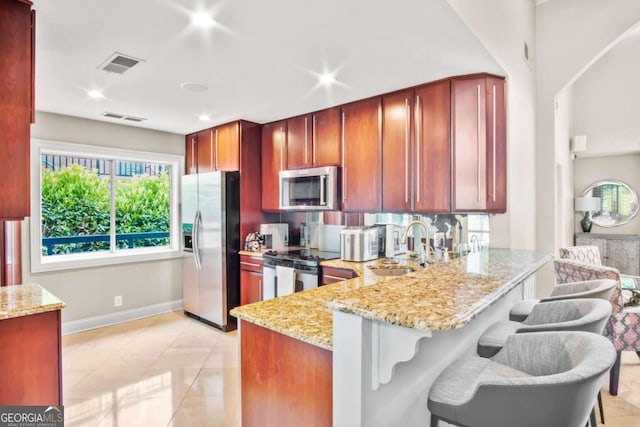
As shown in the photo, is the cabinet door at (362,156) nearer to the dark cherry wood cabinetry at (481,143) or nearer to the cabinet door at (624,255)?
the dark cherry wood cabinetry at (481,143)

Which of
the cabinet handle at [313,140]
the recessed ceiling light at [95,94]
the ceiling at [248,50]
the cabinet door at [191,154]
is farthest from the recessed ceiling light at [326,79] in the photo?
the cabinet door at [191,154]

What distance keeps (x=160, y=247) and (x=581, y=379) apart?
4.91 meters

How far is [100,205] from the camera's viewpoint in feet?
14.3

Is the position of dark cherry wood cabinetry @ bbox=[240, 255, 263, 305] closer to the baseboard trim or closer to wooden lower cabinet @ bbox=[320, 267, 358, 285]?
wooden lower cabinet @ bbox=[320, 267, 358, 285]

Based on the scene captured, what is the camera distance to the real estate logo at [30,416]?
1.65m

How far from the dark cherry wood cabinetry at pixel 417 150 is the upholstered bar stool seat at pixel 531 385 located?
5.48ft

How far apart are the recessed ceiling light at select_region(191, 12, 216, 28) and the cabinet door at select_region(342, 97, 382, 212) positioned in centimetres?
175

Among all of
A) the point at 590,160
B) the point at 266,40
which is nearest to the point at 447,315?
the point at 266,40

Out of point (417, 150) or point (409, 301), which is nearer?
point (409, 301)

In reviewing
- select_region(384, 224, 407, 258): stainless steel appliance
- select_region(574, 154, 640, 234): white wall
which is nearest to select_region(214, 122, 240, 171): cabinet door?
select_region(384, 224, 407, 258): stainless steel appliance

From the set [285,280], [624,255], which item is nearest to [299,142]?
[285,280]

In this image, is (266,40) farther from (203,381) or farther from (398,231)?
(203,381)

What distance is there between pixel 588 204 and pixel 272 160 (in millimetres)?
A: 5084

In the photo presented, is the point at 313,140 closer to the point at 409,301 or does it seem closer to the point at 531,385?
the point at 409,301
